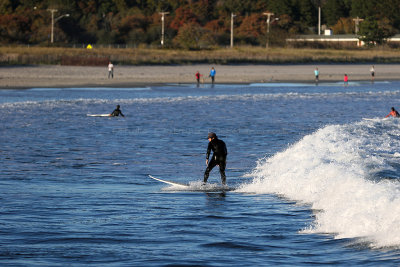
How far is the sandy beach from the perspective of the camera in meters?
72.3

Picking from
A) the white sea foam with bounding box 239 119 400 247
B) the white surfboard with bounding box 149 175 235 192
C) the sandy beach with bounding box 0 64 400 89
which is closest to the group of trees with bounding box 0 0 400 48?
the sandy beach with bounding box 0 64 400 89

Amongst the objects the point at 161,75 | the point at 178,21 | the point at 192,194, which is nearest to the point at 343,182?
the point at 192,194

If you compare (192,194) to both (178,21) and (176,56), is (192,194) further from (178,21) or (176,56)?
(178,21)

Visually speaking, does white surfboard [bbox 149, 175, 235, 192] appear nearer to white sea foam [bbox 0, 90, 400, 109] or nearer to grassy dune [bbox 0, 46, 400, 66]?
white sea foam [bbox 0, 90, 400, 109]

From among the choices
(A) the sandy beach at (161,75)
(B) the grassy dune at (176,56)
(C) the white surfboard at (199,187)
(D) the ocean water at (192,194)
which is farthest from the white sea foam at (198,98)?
(B) the grassy dune at (176,56)

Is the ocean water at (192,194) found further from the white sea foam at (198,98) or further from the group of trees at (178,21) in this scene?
the group of trees at (178,21)

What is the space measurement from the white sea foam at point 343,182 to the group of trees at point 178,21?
3628 inches

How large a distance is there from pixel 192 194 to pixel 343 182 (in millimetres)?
3670

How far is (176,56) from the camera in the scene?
101750mm

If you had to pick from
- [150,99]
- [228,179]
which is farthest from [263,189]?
[150,99]

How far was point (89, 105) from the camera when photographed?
167 ft

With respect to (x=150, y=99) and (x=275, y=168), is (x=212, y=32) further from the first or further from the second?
(x=275, y=168)

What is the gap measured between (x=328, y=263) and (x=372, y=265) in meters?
0.66

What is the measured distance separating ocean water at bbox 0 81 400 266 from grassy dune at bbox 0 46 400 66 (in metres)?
47.3
